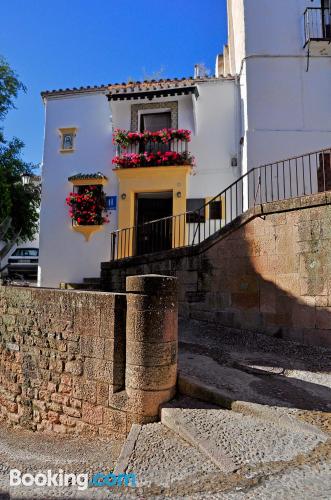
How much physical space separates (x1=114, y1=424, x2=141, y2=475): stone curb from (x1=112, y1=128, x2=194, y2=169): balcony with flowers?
28.3 ft

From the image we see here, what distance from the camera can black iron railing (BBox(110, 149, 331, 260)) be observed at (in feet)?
30.7

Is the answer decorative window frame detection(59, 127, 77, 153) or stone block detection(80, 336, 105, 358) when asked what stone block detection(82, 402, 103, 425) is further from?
decorative window frame detection(59, 127, 77, 153)

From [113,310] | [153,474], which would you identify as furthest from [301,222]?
[153,474]

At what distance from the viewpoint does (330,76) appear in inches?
392

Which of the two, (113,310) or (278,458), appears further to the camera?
(113,310)

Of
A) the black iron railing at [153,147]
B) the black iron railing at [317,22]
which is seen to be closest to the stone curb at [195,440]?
the black iron railing at [153,147]

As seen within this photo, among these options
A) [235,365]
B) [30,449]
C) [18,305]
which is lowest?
[30,449]

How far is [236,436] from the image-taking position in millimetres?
2920

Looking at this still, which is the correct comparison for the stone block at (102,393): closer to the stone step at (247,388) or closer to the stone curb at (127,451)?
the stone curb at (127,451)

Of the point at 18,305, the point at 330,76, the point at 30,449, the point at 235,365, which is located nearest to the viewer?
the point at 30,449

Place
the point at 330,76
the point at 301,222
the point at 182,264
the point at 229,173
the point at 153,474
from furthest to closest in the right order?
the point at 229,173 → the point at 330,76 → the point at 182,264 → the point at 301,222 → the point at 153,474

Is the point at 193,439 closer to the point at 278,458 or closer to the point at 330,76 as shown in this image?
the point at 278,458

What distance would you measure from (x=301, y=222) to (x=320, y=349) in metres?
2.15

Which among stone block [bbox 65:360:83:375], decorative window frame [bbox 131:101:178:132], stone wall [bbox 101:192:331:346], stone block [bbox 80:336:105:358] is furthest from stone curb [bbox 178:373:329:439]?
decorative window frame [bbox 131:101:178:132]
